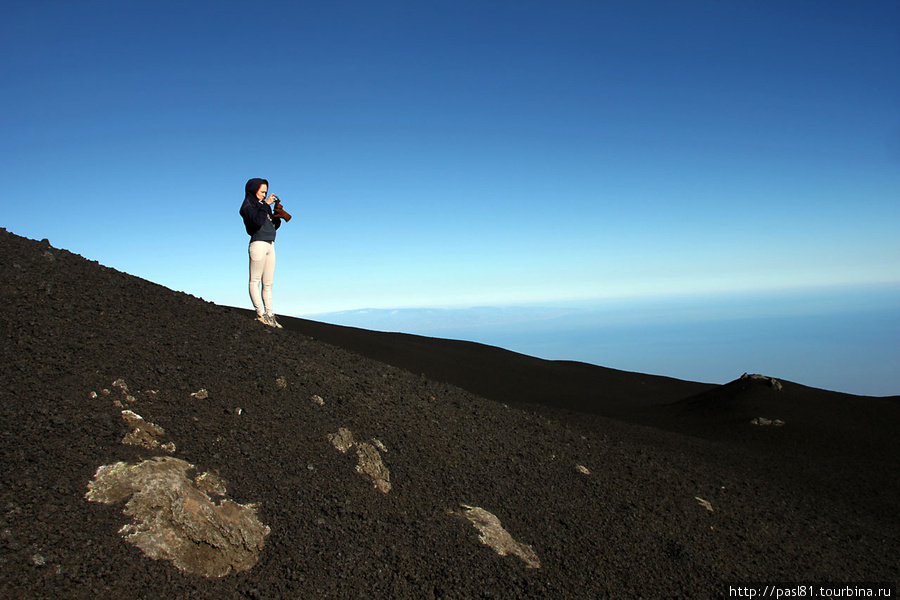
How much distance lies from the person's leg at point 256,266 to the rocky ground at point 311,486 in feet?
1.64

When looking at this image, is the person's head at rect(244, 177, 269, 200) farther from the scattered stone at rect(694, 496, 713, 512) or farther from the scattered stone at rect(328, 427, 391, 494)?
the scattered stone at rect(694, 496, 713, 512)

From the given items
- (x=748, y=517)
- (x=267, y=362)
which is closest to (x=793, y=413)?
(x=748, y=517)

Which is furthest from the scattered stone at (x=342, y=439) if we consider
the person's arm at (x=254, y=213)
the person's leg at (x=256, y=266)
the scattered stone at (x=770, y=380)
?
the scattered stone at (x=770, y=380)

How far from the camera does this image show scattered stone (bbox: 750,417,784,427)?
15.9 metres

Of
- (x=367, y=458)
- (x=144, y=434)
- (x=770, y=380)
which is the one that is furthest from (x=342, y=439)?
(x=770, y=380)

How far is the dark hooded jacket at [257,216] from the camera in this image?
9.38 metres

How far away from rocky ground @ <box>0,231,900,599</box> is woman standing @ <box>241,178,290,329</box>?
0.85 meters

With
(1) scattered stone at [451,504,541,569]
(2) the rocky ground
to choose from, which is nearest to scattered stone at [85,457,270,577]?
(2) the rocky ground

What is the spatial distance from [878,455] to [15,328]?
723 inches

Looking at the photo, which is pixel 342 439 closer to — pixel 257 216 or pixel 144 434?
pixel 144 434

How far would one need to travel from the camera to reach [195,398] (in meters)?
6.69

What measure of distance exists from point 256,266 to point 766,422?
1499cm

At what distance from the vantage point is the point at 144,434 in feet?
18.7

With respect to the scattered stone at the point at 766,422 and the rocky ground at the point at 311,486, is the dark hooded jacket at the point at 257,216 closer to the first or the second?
the rocky ground at the point at 311,486
